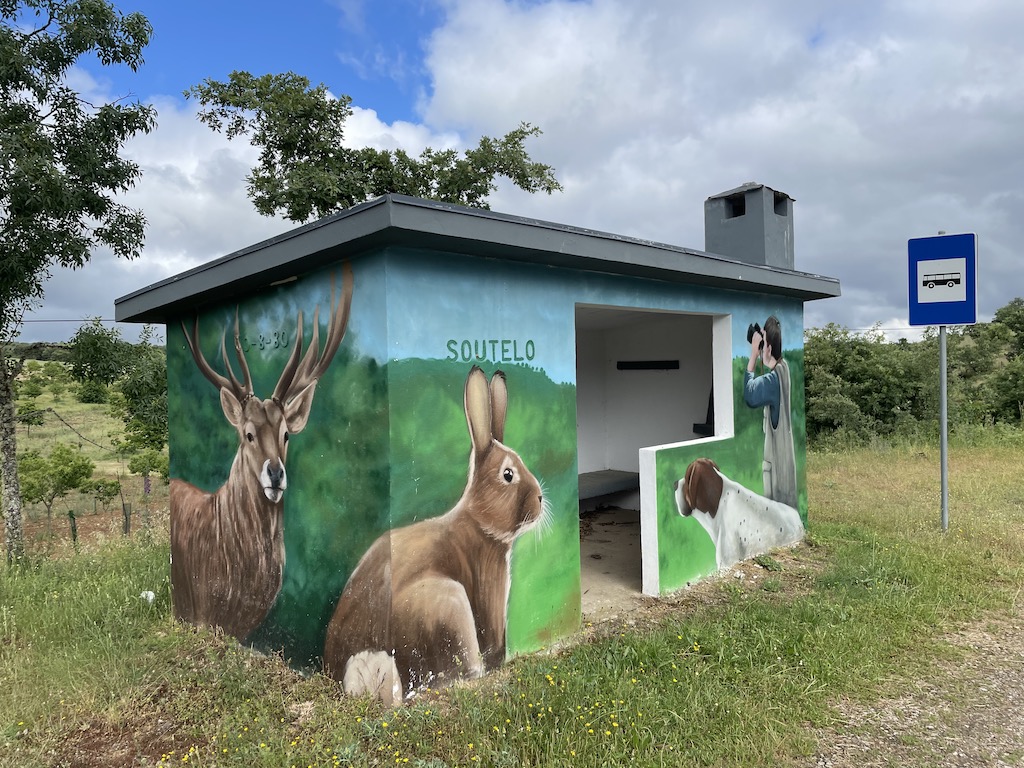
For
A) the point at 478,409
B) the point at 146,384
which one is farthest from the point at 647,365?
the point at 146,384

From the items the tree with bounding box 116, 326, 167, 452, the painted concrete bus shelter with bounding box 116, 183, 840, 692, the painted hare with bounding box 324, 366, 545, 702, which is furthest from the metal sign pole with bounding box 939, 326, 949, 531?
the tree with bounding box 116, 326, 167, 452

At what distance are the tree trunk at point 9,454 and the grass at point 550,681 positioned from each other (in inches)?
110

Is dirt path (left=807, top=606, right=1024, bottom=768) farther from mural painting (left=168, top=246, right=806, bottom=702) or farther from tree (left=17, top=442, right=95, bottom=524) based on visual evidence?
tree (left=17, top=442, right=95, bottom=524)

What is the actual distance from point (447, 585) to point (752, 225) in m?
5.24

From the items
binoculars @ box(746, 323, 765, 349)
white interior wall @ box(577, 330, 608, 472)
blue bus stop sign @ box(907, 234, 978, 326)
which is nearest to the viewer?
binoculars @ box(746, 323, 765, 349)

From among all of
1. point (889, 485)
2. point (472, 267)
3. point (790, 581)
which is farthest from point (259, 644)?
point (889, 485)

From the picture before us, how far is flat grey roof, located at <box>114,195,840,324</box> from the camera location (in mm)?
3363

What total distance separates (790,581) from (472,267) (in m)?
3.91

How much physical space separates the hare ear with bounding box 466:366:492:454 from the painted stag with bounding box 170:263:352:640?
0.80 meters

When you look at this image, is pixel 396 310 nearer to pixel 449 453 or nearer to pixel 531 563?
pixel 449 453

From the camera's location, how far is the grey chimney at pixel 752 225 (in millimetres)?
7055

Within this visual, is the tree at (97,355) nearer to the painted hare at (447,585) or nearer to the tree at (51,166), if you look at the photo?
the tree at (51,166)

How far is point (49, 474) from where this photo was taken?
1452 cm

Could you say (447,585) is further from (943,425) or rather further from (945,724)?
(943,425)
